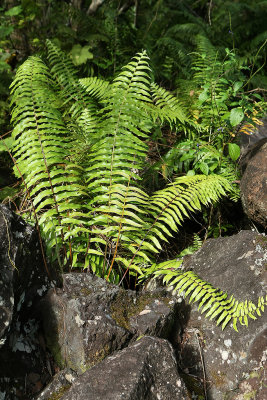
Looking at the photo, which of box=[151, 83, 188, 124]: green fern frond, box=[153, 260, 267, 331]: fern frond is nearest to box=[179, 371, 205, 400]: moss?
box=[153, 260, 267, 331]: fern frond

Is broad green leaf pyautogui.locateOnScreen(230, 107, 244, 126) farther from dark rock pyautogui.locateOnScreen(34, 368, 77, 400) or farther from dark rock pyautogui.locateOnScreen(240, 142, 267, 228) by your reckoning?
dark rock pyautogui.locateOnScreen(34, 368, 77, 400)

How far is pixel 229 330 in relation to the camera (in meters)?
3.01

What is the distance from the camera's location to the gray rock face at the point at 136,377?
239 cm

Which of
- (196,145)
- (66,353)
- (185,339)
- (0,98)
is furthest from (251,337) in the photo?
(0,98)

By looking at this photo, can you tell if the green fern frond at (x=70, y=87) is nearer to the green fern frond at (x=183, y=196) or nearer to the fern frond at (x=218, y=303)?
the green fern frond at (x=183, y=196)

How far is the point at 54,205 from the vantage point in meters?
3.55

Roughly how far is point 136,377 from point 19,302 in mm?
1158

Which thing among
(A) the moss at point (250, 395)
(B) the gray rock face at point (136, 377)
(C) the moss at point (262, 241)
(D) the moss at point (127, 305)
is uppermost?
(C) the moss at point (262, 241)

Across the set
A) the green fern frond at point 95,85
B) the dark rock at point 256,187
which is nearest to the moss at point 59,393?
the dark rock at point 256,187

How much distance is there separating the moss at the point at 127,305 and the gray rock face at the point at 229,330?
1.12 ft

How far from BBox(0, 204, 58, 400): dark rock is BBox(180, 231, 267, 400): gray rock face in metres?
1.14

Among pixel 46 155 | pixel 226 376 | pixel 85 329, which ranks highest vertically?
pixel 46 155

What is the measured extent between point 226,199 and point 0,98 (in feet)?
11.4

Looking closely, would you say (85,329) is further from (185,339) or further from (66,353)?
(185,339)
